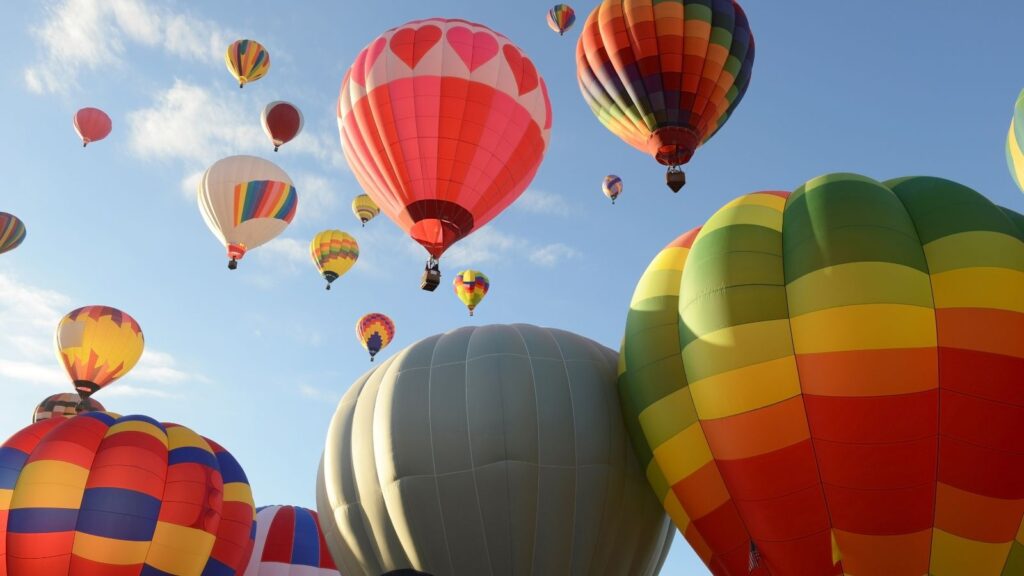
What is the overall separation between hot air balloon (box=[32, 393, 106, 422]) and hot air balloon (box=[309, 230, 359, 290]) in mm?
7163

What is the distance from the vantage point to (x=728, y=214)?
7352 mm

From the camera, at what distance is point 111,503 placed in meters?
10.3

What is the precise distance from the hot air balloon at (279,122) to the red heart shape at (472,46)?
7.78 m

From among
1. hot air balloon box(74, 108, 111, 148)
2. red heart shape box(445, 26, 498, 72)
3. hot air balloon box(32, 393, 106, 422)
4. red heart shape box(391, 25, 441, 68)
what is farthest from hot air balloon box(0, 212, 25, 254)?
red heart shape box(445, 26, 498, 72)

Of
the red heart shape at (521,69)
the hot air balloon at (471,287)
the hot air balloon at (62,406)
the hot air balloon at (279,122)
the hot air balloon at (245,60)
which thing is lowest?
the hot air balloon at (62,406)

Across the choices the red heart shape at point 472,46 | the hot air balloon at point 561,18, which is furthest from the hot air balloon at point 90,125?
the red heart shape at point 472,46

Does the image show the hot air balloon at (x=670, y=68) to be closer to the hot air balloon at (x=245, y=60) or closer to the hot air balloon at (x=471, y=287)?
the hot air balloon at (x=471, y=287)

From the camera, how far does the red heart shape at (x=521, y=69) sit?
13.1 metres

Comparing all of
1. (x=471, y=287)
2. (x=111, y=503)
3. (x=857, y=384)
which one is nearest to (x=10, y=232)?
(x=471, y=287)

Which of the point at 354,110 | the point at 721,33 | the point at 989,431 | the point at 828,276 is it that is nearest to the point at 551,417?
the point at 828,276

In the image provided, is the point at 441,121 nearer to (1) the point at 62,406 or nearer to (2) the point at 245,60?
(1) the point at 62,406

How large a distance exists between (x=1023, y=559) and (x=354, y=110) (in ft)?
33.0

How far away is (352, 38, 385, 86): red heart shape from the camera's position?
12.8 meters

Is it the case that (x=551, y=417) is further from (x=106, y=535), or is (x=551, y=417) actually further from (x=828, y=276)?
(x=106, y=535)
